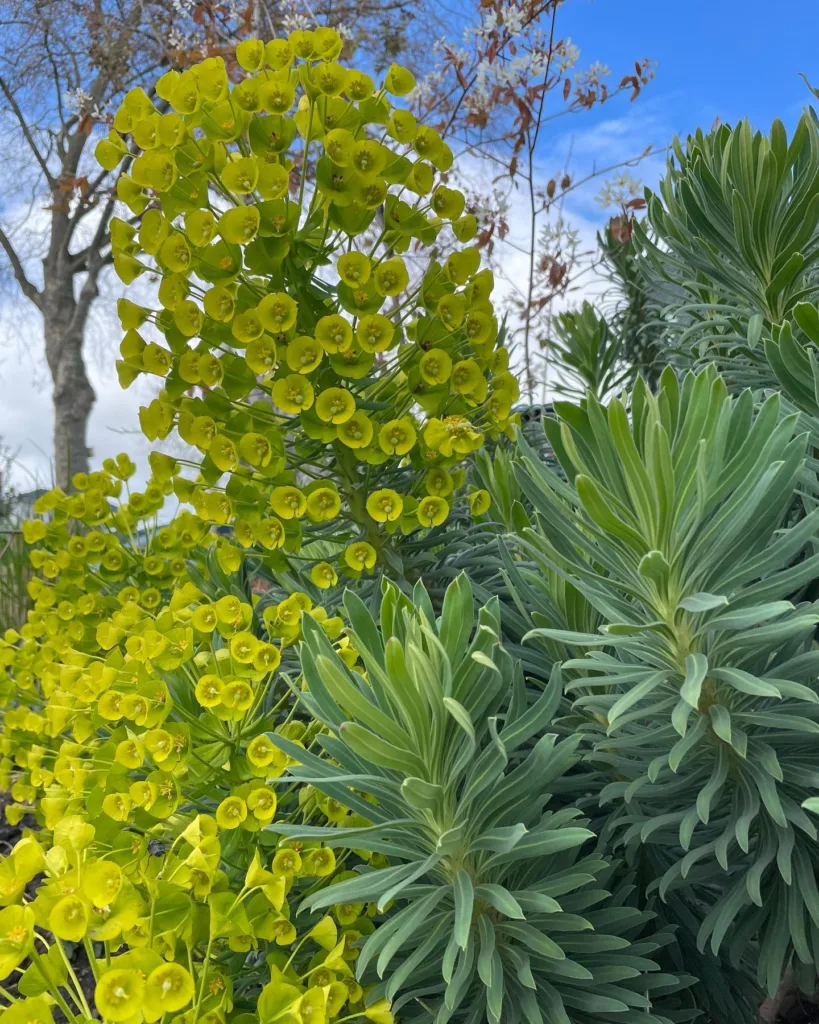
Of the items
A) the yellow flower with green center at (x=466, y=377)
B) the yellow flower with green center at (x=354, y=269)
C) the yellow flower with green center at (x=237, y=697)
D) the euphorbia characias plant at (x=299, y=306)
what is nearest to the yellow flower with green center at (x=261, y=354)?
the euphorbia characias plant at (x=299, y=306)

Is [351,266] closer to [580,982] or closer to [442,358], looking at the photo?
[442,358]

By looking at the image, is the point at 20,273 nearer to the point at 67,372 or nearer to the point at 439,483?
the point at 67,372

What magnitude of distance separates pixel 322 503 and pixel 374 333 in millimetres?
196

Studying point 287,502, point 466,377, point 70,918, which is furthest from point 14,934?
point 466,377

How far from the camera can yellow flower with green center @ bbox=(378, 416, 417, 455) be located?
87 centimetres

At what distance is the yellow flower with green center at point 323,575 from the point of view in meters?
0.93

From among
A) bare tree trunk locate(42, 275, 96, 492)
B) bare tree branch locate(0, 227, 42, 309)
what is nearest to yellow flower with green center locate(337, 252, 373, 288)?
bare tree trunk locate(42, 275, 96, 492)

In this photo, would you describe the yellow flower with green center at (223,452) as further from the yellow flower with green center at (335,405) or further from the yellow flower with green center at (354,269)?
the yellow flower with green center at (354,269)

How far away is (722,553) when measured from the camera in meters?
0.55

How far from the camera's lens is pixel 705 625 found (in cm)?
54

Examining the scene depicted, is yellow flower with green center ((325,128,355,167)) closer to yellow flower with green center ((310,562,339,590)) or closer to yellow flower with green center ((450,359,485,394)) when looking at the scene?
yellow flower with green center ((450,359,485,394))

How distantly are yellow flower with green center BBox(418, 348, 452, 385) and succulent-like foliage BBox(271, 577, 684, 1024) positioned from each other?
308mm

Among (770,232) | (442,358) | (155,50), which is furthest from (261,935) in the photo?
(155,50)

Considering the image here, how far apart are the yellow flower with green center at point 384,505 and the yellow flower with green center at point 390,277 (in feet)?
0.72
